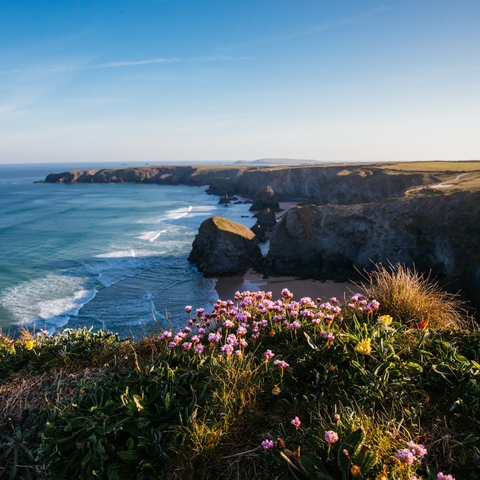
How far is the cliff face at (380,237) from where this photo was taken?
1864cm

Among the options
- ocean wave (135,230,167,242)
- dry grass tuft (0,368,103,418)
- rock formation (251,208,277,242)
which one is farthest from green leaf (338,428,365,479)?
rock formation (251,208,277,242)

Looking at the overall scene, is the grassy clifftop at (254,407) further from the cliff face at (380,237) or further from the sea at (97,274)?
the cliff face at (380,237)

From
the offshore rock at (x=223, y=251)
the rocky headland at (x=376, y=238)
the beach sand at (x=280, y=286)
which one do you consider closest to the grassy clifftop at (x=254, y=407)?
the rocky headland at (x=376, y=238)

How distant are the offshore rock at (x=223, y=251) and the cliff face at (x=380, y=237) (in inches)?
83.3

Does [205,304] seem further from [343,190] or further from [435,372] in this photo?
[343,190]

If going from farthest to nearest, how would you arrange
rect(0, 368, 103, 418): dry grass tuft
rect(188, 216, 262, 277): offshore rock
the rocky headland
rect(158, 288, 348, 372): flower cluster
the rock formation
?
1. the rock formation
2. rect(188, 216, 262, 277): offshore rock
3. the rocky headland
4. rect(158, 288, 348, 372): flower cluster
5. rect(0, 368, 103, 418): dry grass tuft

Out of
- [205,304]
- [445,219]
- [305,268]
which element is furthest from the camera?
[305,268]

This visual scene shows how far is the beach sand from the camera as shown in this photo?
1964 cm

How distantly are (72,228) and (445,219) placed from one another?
1603 inches

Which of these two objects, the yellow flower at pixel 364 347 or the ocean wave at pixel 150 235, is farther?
the ocean wave at pixel 150 235

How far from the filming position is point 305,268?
24.1 metres

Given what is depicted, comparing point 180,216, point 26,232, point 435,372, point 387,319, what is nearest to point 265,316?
point 387,319

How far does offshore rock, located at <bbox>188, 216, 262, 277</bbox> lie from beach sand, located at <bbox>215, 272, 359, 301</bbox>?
3.48 ft

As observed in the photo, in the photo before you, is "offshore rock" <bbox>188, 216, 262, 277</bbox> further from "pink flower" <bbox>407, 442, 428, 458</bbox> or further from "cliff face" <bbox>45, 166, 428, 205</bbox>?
"pink flower" <bbox>407, 442, 428, 458</bbox>
